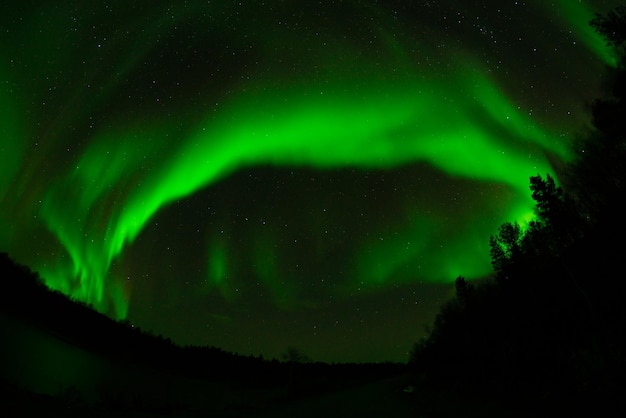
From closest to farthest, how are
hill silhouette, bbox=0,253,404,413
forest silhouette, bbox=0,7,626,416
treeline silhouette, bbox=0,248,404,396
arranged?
forest silhouette, bbox=0,7,626,416 → hill silhouette, bbox=0,253,404,413 → treeline silhouette, bbox=0,248,404,396

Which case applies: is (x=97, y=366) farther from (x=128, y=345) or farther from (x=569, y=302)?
(x=569, y=302)

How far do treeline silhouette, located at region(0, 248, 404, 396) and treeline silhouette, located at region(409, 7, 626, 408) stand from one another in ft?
116

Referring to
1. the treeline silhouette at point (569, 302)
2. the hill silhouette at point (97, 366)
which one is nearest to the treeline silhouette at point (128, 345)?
the hill silhouette at point (97, 366)

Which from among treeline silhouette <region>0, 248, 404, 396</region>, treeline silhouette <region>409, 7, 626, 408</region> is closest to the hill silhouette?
treeline silhouette <region>0, 248, 404, 396</region>

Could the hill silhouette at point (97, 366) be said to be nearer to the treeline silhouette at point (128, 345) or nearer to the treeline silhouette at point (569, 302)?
the treeline silhouette at point (128, 345)

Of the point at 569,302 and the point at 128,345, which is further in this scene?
the point at 128,345

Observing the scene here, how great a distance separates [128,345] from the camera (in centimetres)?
7975

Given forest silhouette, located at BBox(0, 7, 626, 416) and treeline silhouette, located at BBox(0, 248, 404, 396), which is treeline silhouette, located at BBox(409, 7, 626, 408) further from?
treeline silhouette, located at BBox(0, 248, 404, 396)

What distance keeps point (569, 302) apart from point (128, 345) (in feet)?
238

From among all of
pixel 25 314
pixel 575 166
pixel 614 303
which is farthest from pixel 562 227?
pixel 25 314

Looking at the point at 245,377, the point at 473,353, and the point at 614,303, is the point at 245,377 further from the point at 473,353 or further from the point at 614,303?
the point at 614,303

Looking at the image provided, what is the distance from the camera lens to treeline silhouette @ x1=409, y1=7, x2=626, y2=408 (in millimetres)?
16469

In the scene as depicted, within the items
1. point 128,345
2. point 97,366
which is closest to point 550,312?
point 97,366

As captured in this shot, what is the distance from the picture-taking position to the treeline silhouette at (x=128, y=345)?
188ft
